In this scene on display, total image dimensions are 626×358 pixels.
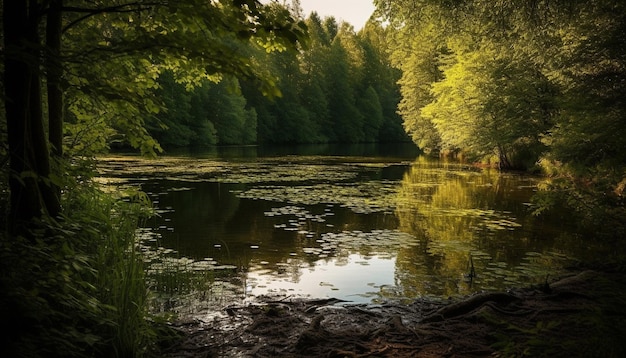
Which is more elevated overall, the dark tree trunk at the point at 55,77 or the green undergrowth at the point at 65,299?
the dark tree trunk at the point at 55,77

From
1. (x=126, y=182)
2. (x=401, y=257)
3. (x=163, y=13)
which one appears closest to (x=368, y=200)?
(x=401, y=257)

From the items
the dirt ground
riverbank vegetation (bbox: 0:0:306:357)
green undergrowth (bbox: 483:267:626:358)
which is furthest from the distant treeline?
green undergrowth (bbox: 483:267:626:358)

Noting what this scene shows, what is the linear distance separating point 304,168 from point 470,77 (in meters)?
11.8

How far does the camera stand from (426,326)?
5.86m

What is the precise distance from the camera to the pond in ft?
26.9

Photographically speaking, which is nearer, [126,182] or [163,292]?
[163,292]

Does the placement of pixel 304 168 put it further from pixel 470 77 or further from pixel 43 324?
pixel 43 324

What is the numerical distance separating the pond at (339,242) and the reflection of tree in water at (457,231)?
1.2 inches

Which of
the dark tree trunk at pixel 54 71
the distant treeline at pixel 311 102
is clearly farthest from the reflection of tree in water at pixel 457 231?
the distant treeline at pixel 311 102

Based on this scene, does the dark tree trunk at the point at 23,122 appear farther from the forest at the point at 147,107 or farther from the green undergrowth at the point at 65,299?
the green undergrowth at the point at 65,299

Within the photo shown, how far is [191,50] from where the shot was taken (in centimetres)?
401

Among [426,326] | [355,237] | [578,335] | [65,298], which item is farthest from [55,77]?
[355,237]

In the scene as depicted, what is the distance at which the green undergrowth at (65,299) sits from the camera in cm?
336

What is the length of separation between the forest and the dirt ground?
98 cm
